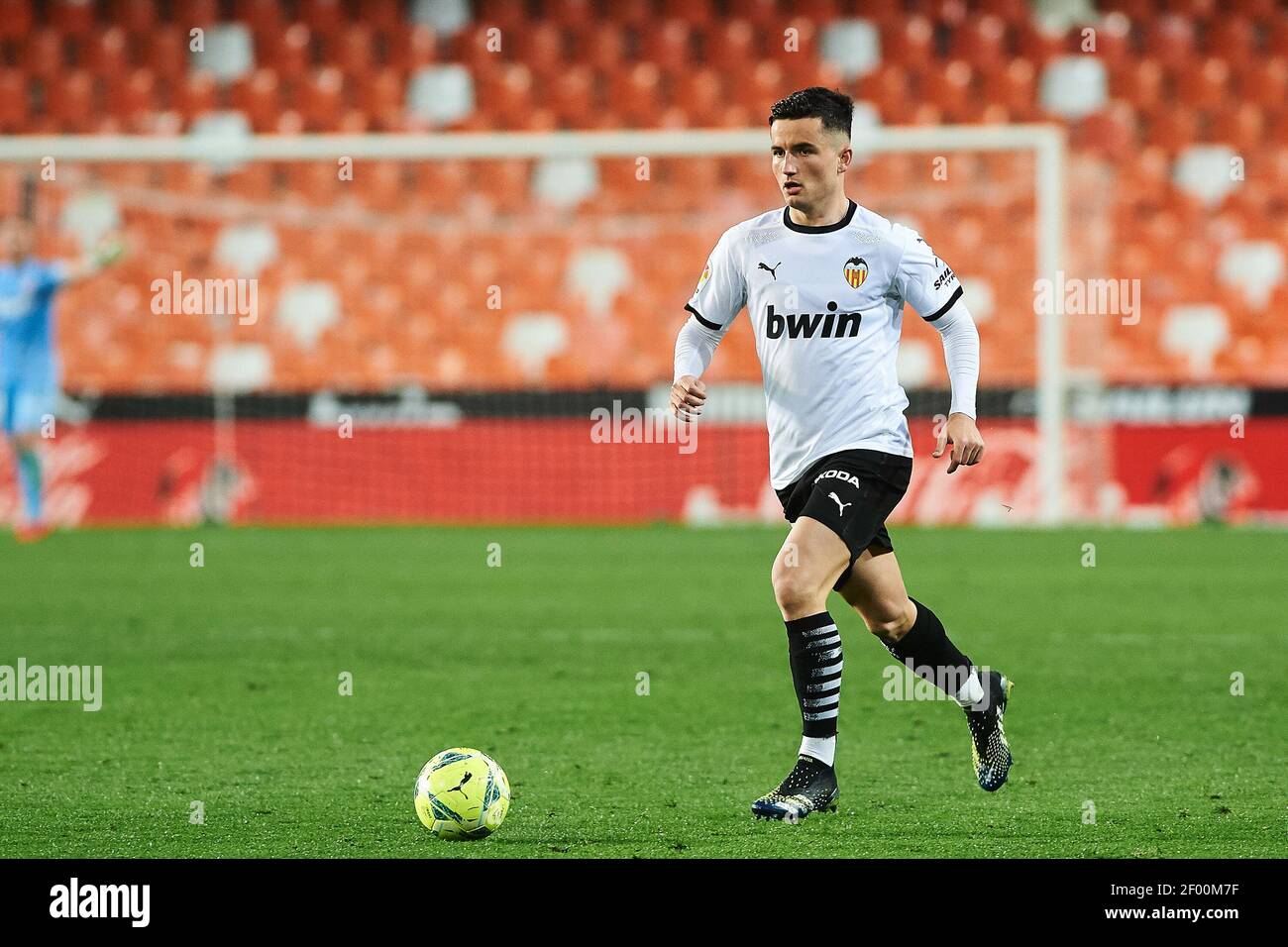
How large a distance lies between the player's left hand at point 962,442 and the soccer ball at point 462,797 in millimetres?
1371

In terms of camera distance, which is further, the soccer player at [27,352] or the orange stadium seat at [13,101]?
the orange stadium seat at [13,101]

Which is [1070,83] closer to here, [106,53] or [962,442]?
[106,53]

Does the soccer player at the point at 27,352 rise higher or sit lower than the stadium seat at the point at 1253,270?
lower

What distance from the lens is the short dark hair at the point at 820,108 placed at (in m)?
4.77

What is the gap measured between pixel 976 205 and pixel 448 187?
207 inches

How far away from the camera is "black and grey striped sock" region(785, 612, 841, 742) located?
189 inches

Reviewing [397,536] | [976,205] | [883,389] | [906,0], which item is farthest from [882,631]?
[906,0]

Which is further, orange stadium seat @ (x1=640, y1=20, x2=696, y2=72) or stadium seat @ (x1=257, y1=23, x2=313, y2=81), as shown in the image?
stadium seat @ (x1=257, y1=23, x2=313, y2=81)

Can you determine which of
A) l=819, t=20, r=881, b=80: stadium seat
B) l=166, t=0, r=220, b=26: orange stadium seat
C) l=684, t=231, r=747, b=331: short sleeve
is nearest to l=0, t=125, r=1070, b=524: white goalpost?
l=819, t=20, r=881, b=80: stadium seat

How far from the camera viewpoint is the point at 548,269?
18.2m

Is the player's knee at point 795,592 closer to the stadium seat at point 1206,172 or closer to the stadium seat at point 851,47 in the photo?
the stadium seat at point 1206,172

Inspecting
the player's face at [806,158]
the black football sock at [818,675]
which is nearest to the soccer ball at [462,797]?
the black football sock at [818,675]

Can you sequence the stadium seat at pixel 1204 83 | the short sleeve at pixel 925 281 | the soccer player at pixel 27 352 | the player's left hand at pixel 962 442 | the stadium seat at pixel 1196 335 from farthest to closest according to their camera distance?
the stadium seat at pixel 1204 83 < the stadium seat at pixel 1196 335 < the soccer player at pixel 27 352 < the short sleeve at pixel 925 281 < the player's left hand at pixel 962 442

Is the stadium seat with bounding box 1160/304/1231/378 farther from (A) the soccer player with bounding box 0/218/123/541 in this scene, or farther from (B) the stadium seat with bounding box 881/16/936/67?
(A) the soccer player with bounding box 0/218/123/541
